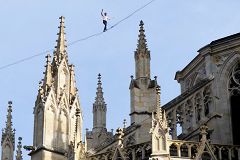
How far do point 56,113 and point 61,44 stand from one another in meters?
2.79

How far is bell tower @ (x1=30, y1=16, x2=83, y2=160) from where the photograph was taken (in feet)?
83.0

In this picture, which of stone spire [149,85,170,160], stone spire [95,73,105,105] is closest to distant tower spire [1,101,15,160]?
stone spire [95,73,105,105]

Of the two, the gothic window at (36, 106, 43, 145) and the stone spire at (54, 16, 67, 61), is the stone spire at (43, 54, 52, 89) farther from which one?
the gothic window at (36, 106, 43, 145)

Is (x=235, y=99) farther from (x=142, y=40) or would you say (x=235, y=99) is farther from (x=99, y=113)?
(x=99, y=113)

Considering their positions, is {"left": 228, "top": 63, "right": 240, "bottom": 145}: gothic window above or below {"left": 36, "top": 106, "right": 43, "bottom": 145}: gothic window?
above

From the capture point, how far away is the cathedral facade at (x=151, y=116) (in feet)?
80.5

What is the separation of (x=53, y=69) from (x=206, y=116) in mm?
5550

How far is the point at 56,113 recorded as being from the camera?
84.8ft

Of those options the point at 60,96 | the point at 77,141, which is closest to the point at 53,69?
the point at 60,96

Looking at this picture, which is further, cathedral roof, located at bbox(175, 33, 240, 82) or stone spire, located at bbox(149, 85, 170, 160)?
cathedral roof, located at bbox(175, 33, 240, 82)

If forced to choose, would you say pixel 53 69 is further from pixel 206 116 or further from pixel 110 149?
pixel 206 116

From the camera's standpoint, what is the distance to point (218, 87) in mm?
28500

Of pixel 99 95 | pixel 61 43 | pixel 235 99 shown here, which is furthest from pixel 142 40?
pixel 99 95

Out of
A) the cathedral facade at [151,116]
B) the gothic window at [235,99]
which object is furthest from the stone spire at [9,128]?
the gothic window at [235,99]
